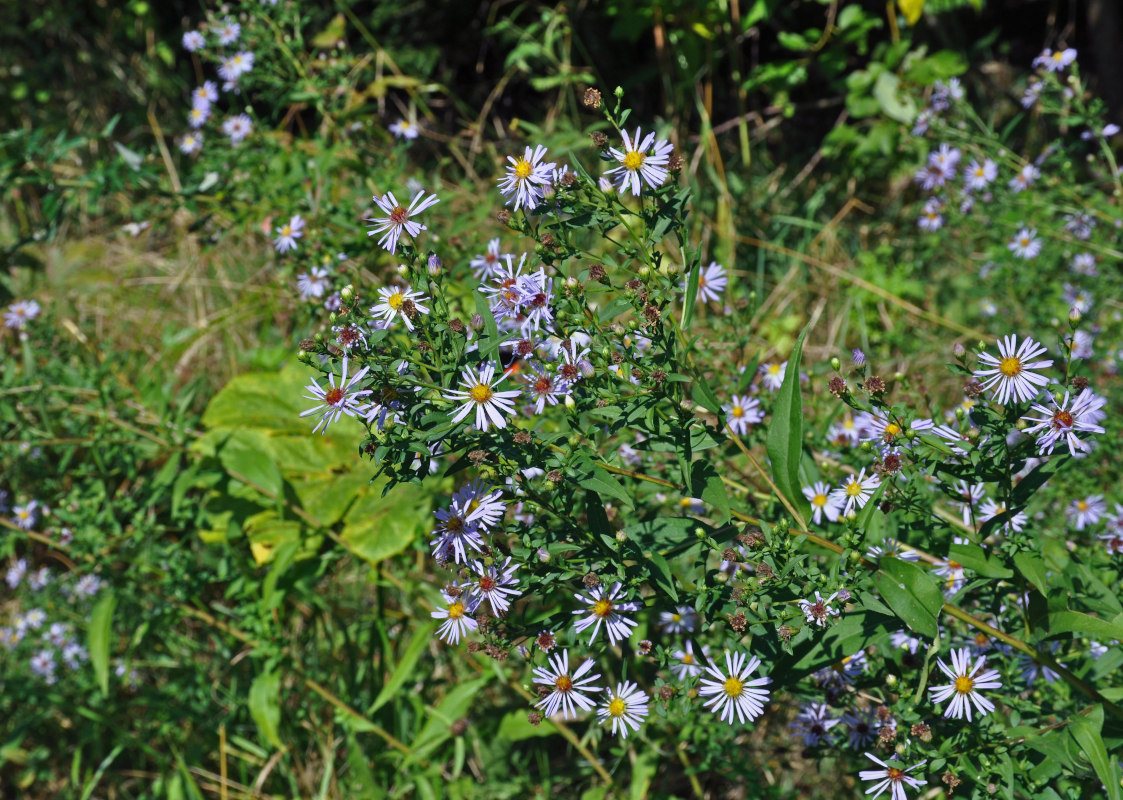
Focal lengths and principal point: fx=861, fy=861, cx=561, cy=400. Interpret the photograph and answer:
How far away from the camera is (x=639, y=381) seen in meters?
1.35

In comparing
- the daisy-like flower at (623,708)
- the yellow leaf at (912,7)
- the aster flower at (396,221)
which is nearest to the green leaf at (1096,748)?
the daisy-like flower at (623,708)

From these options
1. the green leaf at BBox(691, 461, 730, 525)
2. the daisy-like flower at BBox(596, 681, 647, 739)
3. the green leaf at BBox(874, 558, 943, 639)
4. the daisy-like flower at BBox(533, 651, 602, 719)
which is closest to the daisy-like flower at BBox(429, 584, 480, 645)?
the daisy-like flower at BBox(533, 651, 602, 719)

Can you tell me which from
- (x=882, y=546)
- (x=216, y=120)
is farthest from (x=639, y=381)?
(x=216, y=120)

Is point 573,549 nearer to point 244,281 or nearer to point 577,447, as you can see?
point 577,447

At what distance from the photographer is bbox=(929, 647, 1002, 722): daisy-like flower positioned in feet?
4.50

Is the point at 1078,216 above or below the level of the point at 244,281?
below

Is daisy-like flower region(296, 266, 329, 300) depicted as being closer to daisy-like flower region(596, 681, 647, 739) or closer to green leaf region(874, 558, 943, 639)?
daisy-like flower region(596, 681, 647, 739)

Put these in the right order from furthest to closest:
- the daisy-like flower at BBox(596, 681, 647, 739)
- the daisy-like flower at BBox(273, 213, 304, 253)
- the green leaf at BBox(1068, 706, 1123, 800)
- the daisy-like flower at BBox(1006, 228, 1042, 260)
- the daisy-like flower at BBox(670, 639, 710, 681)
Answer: the daisy-like flower at BBox(1006, 228, 1042, 260)
the daisy-like flower at BBox(273, 213, 304, 253)
the daisy-like flower at BBox(670, 639, 710, 681)
the daisy-like flower at BBox(596, 681, 647, 739)
the green leaf at BBox(1068, 706, 1123, 800)

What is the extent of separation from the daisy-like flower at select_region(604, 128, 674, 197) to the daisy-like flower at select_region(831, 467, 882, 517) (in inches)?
26.0

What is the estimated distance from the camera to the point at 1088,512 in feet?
7.01

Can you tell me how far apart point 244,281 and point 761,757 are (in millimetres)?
2930

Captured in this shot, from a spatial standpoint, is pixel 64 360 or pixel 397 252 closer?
pixel 397 252

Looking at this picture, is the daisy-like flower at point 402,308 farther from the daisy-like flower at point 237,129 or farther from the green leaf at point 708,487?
the daisy-like flower at point 237,129

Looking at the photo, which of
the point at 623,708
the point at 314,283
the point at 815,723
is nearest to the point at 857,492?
the point at 815,723
